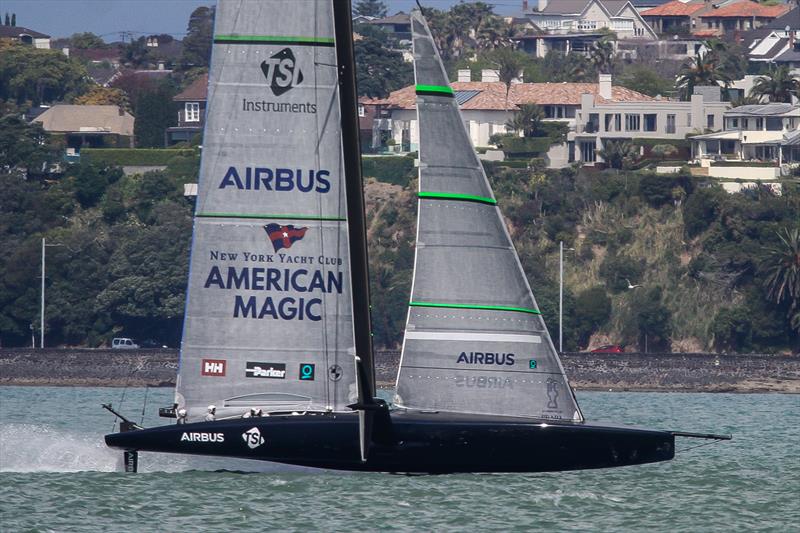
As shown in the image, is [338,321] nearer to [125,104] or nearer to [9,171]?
[9,171]

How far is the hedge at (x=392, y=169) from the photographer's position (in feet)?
332

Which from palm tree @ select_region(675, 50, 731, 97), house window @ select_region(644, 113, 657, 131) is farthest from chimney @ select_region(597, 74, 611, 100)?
Result: house window @ select_region(644, 113, 657, 131)

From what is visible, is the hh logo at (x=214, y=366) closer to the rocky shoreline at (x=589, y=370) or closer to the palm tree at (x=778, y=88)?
the rocky shoreline at (x=589, y=370)

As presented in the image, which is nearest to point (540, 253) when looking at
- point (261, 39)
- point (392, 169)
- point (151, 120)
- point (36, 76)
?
point (392, 169)

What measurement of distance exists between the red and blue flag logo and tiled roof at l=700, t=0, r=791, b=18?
165m

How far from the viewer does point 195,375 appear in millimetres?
25188

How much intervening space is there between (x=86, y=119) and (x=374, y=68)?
66.9 feet

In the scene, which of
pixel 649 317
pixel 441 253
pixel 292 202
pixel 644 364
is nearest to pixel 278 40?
pixel 292 202

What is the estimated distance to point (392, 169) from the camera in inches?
4013

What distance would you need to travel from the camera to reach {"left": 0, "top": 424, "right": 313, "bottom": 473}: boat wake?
25406mm

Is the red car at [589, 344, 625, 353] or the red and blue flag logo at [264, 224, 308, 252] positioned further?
the red car at [589, 344, 625, 353]

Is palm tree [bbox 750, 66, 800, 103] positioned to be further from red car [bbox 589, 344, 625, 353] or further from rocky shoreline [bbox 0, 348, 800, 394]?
rocky shoreline [bbox 0, 348, 800, 394]

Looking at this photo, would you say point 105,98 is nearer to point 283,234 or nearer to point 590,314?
point 590,314

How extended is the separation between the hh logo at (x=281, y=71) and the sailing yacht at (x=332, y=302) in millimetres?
20
